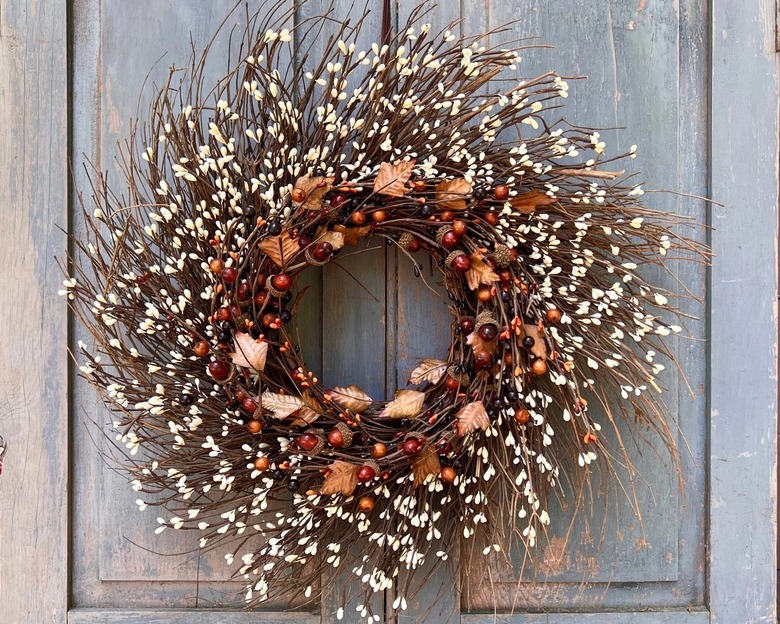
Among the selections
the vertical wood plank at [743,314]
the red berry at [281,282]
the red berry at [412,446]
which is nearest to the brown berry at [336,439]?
the red berry at [412,446]

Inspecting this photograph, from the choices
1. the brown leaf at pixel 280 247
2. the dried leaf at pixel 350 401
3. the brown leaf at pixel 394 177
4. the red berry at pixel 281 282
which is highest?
the brown leaf at pixel 394 177

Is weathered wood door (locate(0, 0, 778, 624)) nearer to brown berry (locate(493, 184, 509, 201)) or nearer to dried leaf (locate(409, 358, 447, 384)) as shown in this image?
dried leaf (locate(409, 358, 447, 384))

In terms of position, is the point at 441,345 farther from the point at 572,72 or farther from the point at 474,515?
the point at 572,72

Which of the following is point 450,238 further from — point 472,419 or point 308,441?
point 308,441

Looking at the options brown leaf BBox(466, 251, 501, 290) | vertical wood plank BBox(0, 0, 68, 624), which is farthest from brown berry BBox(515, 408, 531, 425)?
vertical wood plank BBox(0, 0, 68, 624)

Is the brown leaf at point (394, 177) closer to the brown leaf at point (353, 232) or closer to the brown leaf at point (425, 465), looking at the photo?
the brown leaf at point (353, 232)

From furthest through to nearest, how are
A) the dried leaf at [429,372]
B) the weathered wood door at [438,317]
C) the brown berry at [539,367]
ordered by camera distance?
the weathered wood door at [438,317] < the dried leaf at [429,372] < the brown berry at [539,367]
